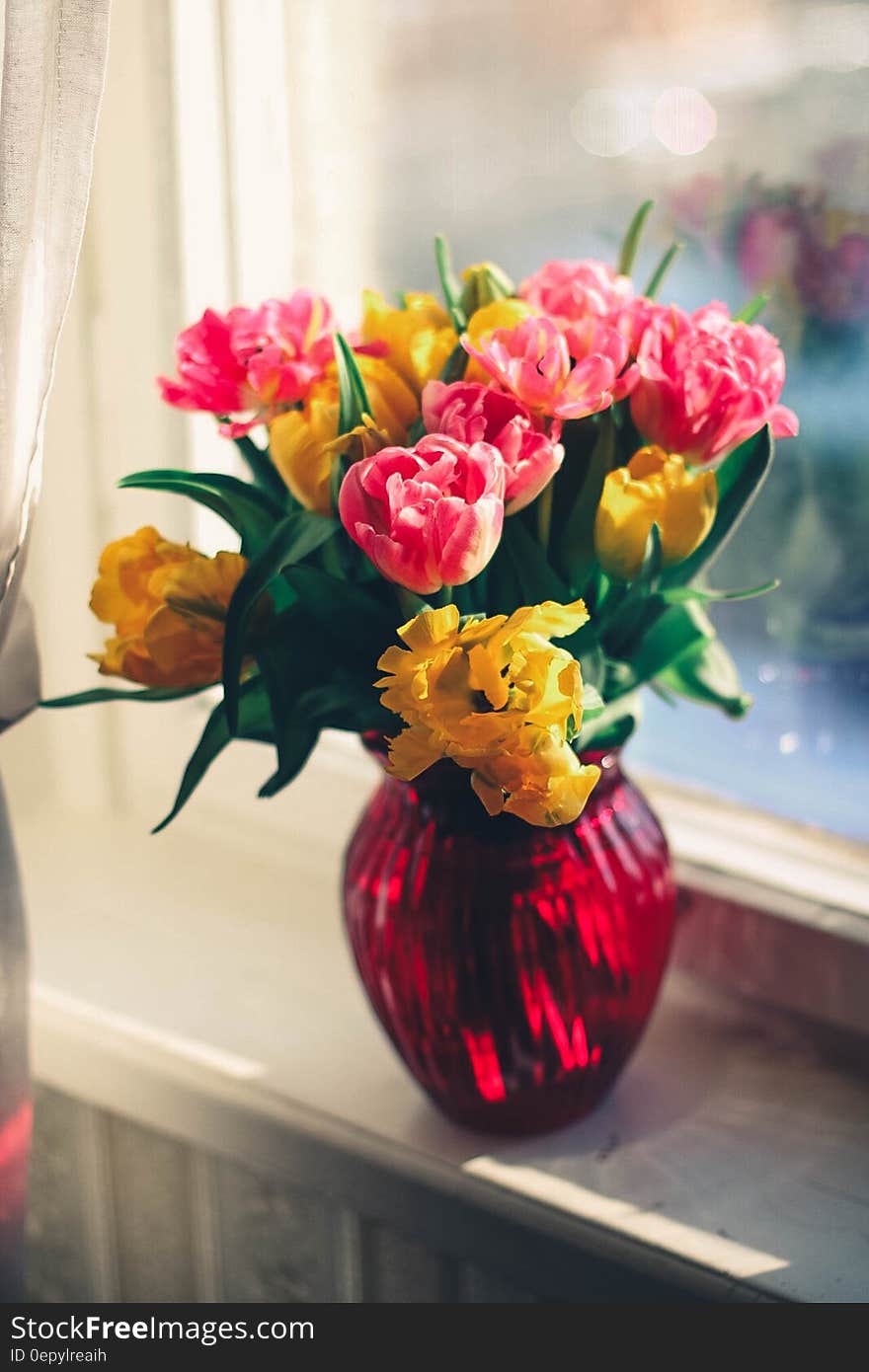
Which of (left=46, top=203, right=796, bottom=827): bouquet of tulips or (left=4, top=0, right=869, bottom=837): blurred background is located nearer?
(left=46, top=203, right=796, bottom=827): bouquet of tulips

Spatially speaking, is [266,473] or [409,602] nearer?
[409,602]

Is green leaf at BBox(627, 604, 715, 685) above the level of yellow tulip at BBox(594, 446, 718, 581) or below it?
below

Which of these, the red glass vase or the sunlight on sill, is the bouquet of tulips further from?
the sunlight on sill

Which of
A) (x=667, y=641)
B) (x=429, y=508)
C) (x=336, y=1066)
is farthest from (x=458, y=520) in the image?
(x=336, y=1066)

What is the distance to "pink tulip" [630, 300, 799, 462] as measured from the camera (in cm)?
Answer: 58

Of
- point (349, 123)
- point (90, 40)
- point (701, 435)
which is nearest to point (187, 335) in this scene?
point (90, 40)

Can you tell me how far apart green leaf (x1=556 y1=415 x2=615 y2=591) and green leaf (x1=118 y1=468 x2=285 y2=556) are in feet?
0.48

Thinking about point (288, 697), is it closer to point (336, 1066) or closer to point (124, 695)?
point (124, 695)

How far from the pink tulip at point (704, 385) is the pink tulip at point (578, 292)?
3cm

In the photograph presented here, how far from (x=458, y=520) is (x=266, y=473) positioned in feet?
0.68

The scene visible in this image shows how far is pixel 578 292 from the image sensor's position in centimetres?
63

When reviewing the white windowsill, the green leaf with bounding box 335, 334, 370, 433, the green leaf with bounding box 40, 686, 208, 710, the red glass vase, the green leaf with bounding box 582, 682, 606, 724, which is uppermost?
the green leaf with bounding box 335, 334, 370, 433

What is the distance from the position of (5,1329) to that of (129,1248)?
0.20m

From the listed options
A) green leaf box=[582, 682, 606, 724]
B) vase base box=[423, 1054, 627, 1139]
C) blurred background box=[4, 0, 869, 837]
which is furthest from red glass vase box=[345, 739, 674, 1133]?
blurred background box=[4, 0, 869, 837]
